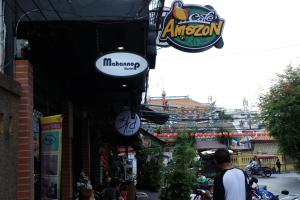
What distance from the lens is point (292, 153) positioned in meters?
26.0

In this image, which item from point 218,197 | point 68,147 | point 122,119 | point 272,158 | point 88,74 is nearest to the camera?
point 218,197

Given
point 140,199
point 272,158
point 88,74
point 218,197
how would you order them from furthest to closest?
point 272,158
point 140,199
point 88,74
point 218,197

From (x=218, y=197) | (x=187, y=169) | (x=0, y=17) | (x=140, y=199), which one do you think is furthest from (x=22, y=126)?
(x=140, y=199)

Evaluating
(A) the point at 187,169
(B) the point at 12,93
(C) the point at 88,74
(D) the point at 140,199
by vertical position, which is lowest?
(D) the point at 140,199

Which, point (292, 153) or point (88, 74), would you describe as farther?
point (292, 153)

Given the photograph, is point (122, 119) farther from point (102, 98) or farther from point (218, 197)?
point (218, 197)

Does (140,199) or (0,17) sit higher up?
(0,17)

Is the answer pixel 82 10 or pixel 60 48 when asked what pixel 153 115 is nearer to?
pixel 60 48

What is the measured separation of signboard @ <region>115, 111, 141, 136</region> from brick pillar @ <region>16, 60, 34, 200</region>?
687cm

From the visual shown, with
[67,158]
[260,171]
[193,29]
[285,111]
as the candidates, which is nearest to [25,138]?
[67,158]

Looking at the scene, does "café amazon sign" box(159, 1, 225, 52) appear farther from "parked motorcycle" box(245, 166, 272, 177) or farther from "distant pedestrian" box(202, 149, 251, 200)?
"parked motorcycle" box(245, 166, 272, 177)

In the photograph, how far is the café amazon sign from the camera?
1013 cm

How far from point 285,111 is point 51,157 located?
20.2m

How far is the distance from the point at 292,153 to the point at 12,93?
22.1 metres
